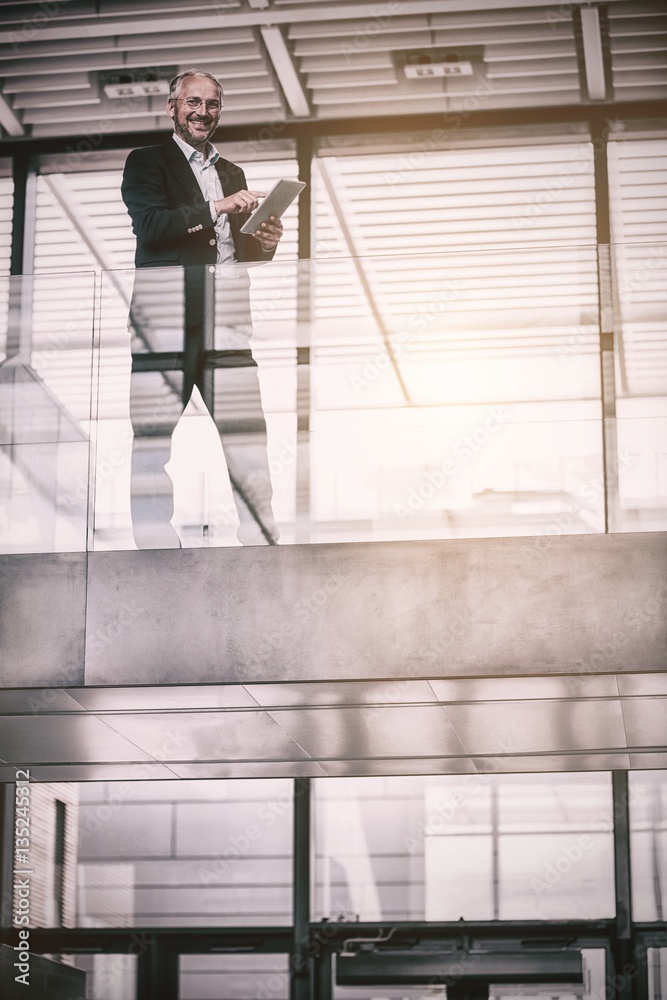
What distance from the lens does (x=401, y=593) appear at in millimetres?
4434

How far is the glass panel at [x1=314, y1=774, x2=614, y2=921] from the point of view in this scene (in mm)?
7184

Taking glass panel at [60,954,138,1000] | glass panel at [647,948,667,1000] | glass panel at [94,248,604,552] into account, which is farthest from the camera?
glass panel at [60,954,138,1000]

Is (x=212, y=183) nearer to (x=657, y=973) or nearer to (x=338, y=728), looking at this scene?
(x=338, y=728)

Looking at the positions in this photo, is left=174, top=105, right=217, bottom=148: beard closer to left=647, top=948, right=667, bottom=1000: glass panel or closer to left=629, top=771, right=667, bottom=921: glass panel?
left=629, top=771, right=667, bottom=921: glass panel

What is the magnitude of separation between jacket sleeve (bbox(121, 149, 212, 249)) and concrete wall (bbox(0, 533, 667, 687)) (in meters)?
1.10

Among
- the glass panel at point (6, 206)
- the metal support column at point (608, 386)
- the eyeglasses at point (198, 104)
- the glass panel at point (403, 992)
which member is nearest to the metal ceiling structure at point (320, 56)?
the glass panel at point (6, 206)

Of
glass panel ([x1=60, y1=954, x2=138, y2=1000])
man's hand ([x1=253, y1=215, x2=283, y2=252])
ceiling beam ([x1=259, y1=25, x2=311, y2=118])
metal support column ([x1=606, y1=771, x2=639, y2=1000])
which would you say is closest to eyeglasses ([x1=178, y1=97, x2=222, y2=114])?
man's hand ([x1=253, y1=215, x2=283, y2=252])

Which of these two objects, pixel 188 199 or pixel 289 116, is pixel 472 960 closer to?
pixel 188 199

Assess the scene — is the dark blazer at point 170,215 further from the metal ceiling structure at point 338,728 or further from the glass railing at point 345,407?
the metal ceiling structure at point 338,728

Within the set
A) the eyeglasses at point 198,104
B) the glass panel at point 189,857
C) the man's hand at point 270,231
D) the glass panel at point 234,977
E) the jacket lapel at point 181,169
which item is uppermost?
the eyeglasses at point 198,104

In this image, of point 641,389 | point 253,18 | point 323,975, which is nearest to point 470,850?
point 323,975

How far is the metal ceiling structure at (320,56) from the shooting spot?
7.36 meters

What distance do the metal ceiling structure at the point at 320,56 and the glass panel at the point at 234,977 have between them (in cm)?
493

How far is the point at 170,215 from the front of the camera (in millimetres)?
4566
